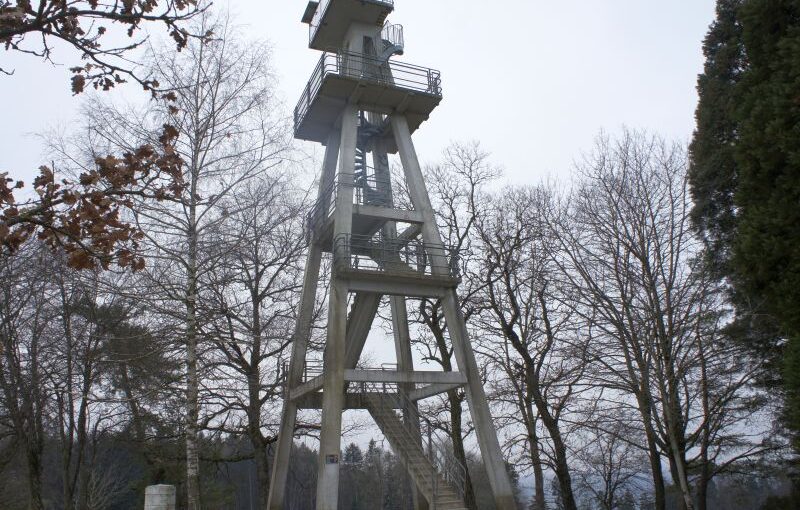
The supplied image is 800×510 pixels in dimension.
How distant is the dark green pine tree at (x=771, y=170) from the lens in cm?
1293

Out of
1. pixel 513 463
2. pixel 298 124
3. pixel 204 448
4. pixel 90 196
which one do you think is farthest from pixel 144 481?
pixel 90 196

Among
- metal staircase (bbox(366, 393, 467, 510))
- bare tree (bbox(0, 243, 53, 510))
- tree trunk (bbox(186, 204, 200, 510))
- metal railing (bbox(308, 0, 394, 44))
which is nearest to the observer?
tree trunk (bbox(186, 204, 200, 510))

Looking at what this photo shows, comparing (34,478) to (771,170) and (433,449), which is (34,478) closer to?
(433,449)

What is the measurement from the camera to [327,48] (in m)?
21.0

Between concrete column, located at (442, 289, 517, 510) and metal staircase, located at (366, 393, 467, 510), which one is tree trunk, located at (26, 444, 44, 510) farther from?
concrete column, located at (442, 289, 517, 510)

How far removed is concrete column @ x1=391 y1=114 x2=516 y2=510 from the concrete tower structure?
30 millimetres

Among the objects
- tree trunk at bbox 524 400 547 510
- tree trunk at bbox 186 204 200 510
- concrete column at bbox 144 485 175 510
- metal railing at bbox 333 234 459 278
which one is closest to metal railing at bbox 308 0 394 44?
metal railing at bbox 333 234 459 278

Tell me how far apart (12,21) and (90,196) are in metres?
1.35

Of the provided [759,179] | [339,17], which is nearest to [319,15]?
[339,17]

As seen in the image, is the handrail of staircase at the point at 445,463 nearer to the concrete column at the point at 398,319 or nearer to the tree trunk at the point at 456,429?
the concrete column at the point at 398,319

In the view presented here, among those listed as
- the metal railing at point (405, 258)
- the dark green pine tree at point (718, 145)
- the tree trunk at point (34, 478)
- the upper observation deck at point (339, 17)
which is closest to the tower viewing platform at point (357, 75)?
the upper observation deck at point (339, 17)

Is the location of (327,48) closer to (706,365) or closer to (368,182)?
(368,182)

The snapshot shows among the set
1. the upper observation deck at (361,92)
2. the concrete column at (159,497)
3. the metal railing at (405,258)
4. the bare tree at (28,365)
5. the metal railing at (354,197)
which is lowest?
the concrete column at (159,497)

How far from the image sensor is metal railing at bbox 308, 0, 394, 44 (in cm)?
1977
